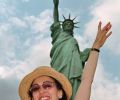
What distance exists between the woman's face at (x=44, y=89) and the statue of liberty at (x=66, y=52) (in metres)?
5.81

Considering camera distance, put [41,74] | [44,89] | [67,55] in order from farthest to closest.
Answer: [67,55] < [41,74] < [44,89]

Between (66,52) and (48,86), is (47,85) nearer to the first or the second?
(48,86)

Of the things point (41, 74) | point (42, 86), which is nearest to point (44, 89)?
point (42, 86)

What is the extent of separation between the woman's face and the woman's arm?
0.19 m

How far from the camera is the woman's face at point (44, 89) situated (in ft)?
11.4

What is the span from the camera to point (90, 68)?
388cm

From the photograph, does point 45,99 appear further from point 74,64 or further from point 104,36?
point 74,64

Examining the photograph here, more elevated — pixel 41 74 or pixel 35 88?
pixel 41 74

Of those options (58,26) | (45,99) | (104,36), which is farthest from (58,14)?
(45,99)

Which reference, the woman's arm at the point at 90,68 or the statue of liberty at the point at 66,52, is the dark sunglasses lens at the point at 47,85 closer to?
the woman's arm at the point at 90,68

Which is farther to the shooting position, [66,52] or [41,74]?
[66,52]

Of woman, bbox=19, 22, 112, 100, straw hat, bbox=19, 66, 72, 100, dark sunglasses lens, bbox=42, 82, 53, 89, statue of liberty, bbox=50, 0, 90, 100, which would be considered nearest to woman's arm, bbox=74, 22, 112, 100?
woman, bbox=19, 22, 112, 100

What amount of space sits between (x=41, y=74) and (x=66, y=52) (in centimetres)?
649

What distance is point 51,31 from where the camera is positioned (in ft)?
35.5
